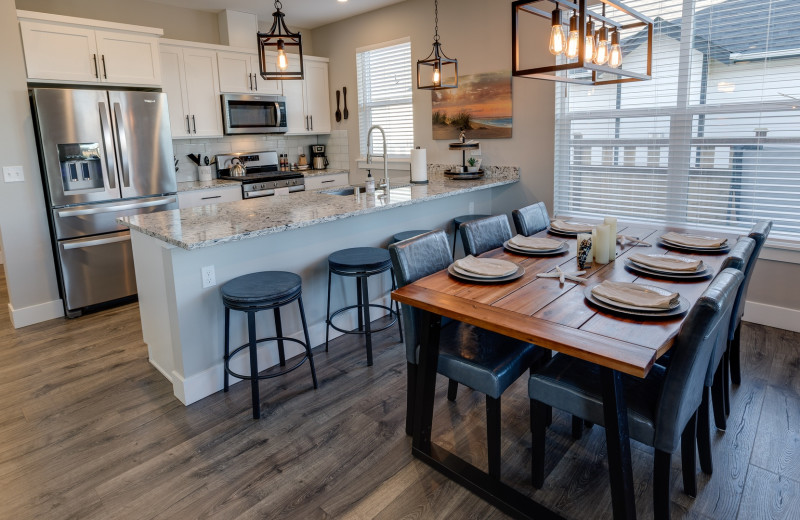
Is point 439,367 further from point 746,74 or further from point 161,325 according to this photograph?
point 746,74

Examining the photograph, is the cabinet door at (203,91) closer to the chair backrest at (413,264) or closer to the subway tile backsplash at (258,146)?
the subway tile backsplash at (258,146)

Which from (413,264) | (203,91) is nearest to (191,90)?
(203,91)

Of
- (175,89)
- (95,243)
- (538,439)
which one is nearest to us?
(538,439)

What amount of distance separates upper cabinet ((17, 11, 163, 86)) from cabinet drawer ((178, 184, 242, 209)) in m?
1.03

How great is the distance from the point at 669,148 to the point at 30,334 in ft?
16.5

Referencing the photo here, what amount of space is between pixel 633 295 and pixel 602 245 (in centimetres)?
56

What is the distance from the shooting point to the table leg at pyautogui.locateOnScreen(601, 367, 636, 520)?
156 cm

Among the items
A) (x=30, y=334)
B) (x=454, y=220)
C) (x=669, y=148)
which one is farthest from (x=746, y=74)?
(x=30, y=334)

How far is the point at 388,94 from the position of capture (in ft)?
18.3

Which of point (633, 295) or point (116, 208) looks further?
point (116, 208)

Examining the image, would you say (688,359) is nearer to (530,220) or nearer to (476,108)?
(530,220)

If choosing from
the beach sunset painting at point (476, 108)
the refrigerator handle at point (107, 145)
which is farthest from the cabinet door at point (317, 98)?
the refrigerator handle at point (107, 145)

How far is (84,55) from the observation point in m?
3.93

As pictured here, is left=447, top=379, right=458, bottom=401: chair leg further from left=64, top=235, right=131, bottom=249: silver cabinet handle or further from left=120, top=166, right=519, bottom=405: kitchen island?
left=64, top=235, right=131, bottom=249: silver cabinet handle
